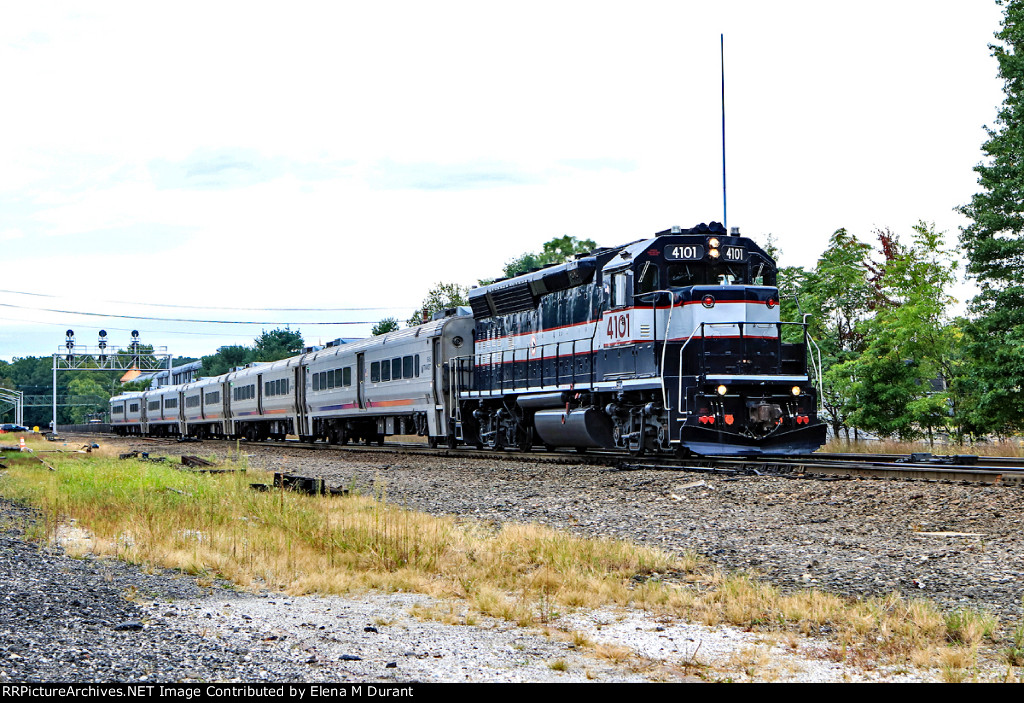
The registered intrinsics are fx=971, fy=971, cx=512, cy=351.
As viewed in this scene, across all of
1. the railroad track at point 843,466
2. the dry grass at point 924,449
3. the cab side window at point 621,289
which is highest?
the cab side window at point 621,289

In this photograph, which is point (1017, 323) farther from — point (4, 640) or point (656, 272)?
point (4, 640)

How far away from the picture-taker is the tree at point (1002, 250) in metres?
24.3

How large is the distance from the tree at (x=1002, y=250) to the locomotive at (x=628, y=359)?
29.7 ft

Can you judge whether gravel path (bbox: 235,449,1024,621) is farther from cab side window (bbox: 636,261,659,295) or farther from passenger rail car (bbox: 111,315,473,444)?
passenger rail car (bbox: 111,315,473,444)

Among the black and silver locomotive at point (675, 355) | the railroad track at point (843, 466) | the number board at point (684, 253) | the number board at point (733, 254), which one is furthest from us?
the number board at point (733, 254)

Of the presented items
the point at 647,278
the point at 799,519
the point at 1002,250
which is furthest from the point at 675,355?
the point at 1002,250

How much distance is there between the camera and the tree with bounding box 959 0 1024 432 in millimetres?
24312

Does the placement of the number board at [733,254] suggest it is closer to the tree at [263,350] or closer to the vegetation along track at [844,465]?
the vegetation along track at [844,465]

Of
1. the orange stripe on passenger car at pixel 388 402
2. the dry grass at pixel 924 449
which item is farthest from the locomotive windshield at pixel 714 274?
the orange stripe on passenger car at pixel 388 402

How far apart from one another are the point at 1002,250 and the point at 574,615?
2333cm

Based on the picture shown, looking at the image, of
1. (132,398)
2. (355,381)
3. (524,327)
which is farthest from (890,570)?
(132,398)

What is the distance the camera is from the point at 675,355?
16.6 meters

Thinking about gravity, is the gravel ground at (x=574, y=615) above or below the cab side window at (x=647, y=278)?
below

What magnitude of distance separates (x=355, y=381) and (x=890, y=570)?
26179mm
